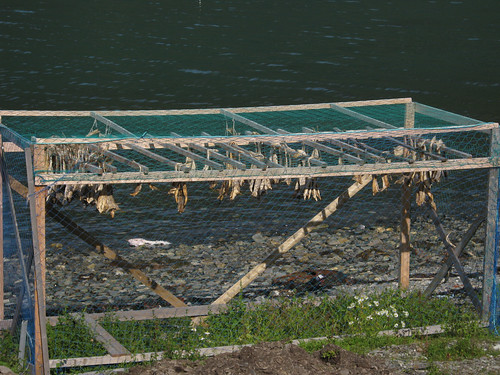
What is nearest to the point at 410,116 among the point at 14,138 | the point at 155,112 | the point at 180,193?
the point at 155,112

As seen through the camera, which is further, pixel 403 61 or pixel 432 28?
pixel 432 28

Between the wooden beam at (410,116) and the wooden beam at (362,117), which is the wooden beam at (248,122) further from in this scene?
the wooden beam at (410,116)

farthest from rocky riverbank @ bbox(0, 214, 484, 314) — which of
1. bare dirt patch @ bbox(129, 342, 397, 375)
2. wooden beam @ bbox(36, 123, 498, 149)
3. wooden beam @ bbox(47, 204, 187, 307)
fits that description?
bare dirt patch @ bbox(129, 342, 397, 375)

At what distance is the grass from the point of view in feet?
32.6

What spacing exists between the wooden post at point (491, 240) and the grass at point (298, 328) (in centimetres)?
33

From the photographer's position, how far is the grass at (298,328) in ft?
32.6

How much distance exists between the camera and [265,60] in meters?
35.7

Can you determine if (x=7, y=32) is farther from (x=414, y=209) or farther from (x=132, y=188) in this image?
(x=414, y=209)

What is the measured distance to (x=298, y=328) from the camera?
34.4 feet

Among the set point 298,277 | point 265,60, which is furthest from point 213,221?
point 265,60

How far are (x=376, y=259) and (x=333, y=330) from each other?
5051 millimetres

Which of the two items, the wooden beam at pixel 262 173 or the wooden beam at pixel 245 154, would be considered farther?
→ the wooden beam at pixel 245 154

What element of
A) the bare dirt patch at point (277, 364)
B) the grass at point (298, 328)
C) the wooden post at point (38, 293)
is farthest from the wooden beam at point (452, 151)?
the wooden post at point (38, 293)

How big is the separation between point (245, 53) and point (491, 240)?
1092 inches
